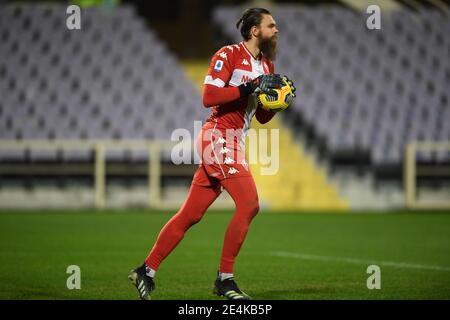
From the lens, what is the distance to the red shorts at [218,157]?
21.0 ft

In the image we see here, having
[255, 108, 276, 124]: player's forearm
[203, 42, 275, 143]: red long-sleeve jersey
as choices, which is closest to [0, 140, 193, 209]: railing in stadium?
[255, 108, 276, 124]: player's forearm

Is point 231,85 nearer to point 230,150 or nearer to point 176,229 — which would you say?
point 230,150

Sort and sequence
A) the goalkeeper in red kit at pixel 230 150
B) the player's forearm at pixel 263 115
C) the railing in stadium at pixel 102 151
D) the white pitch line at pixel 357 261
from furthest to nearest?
the railing in stadium at pixel 102 151 < the white pitch line at pixel 357 261 < the player's forearm at pixel 263 115 < the goalkeeper in red kit at pixel 230 150

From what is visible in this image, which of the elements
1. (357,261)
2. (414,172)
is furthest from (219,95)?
(414,172)

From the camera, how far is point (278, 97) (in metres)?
6.36

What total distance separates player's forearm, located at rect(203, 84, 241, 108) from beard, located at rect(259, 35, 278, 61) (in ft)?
1.54

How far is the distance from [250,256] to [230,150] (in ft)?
11.7

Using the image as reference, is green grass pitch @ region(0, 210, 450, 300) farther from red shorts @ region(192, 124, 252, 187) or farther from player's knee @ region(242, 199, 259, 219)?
red shorts @ region(192, 124, 252, 187)

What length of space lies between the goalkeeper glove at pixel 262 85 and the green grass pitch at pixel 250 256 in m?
1.54

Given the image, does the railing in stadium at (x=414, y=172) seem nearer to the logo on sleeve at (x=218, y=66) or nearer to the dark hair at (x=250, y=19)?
the dark hair at (x=250, y=19)

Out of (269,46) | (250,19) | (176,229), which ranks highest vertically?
(250,19)

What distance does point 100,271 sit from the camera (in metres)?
8.28

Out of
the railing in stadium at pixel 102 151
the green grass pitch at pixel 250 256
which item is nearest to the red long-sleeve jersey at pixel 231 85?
the green grass pitch at pixel 250 256
